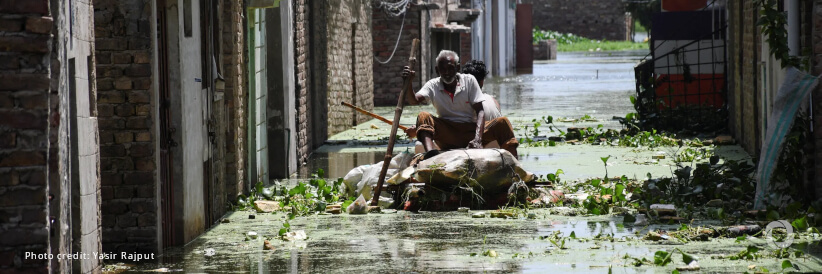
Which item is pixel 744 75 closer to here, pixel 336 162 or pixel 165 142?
pixel 336 162

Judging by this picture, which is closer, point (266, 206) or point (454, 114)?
point (266, 206)

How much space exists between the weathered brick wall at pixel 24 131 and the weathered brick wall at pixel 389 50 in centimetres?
1812

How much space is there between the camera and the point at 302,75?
1446 centimetres

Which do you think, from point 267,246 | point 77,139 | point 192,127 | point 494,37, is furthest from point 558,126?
point 494,37

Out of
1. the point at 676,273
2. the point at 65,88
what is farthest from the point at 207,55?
the point at 676,273

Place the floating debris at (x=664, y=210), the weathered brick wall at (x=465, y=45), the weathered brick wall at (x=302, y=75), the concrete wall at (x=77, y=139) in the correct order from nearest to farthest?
the concrete wall at (x=77, y=139) < the floating debris at (x=664, y=210) < the weathered brick wall at (x=302, y=75) < the weathered brick wall at (x=465, y=45)

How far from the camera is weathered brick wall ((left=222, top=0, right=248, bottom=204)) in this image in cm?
1042

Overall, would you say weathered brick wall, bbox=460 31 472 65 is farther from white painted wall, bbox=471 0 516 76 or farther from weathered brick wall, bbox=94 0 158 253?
weathered brick wall, bbox=94 0 158 253

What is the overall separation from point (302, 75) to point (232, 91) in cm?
400

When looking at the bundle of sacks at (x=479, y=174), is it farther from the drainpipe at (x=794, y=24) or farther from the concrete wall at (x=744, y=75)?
the concrete wall at (x=744, y=75)

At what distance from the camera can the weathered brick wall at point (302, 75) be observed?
550 inches

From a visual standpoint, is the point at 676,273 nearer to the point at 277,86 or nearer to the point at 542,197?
the point at 542,197

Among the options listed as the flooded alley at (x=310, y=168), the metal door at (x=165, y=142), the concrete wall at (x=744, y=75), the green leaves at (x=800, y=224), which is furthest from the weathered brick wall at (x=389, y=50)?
the green leaves at (x=800, y=224)

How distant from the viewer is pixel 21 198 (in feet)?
19.1
